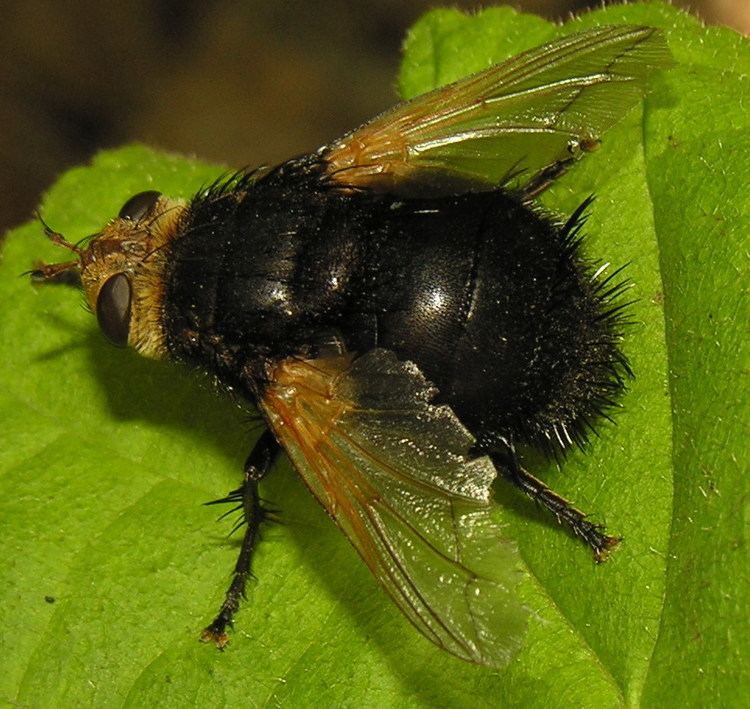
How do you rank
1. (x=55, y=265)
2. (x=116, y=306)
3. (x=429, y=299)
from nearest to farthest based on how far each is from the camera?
1. (x=429, y=299)
2. (x=116, y=306)
3. (x=55, y=265)

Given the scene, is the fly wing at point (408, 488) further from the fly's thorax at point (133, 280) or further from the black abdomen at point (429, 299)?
the fly's thorax at point (133, 280)

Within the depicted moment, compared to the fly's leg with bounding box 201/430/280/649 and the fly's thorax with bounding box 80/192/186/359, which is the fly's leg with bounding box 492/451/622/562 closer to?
the fly's leg with bounding box 201/430/280/649

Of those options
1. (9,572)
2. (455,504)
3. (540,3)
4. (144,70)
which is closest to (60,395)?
(9,572)

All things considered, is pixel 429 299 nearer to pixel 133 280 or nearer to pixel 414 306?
pixel 414 306

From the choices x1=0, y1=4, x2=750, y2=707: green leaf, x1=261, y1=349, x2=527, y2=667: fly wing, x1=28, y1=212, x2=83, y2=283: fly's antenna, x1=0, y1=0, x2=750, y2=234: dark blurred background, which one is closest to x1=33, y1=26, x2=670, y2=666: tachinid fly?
x1=261, y1=349, x2=527, y2=667: fly wing

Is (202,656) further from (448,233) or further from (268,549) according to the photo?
(448,233)

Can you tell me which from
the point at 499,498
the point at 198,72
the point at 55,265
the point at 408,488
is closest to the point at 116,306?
the point at 55,265
